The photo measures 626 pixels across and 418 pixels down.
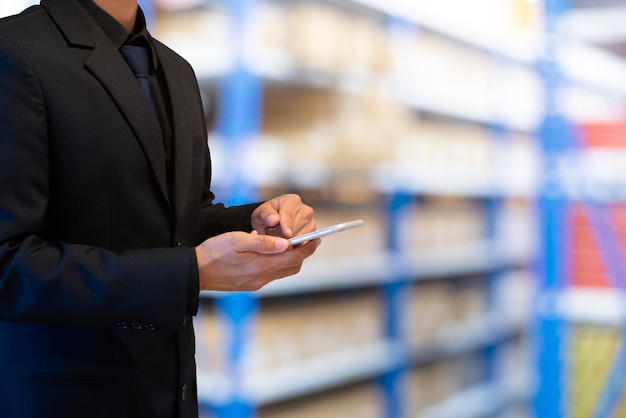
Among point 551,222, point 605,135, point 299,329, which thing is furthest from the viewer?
point 551,222

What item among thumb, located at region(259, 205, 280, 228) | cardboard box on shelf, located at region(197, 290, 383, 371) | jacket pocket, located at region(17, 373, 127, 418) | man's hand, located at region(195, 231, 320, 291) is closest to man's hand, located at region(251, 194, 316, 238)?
thumb, located at region(259, 205, 280, 228)

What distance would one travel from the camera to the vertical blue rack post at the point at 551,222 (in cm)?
333

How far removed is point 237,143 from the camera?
267cm

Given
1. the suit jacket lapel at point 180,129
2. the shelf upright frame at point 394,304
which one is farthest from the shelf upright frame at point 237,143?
the suit jacket lapel at point 180,129

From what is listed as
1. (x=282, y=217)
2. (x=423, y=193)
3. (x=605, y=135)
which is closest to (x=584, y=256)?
(x=605, y=135)

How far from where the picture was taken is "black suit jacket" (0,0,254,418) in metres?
1.07

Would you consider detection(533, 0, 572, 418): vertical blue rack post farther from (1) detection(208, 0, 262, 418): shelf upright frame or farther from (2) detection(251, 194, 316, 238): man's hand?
(2) detection(251, 194, 316, 238): man's hand

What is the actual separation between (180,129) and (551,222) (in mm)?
2424

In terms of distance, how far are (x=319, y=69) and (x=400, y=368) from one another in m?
1.39

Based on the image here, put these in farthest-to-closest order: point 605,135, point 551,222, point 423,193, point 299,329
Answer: point 423,193
point 551,222
point 605,135
point 299,329

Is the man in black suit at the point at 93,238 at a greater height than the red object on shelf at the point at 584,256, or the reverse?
the man in black suit at the point at 93,238

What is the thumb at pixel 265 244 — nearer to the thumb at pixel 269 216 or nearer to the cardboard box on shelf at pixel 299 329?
the thumb at pixel 269 216

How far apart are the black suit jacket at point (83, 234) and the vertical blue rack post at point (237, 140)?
4.53 ft

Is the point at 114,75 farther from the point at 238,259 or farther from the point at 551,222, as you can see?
the point at 551,222
